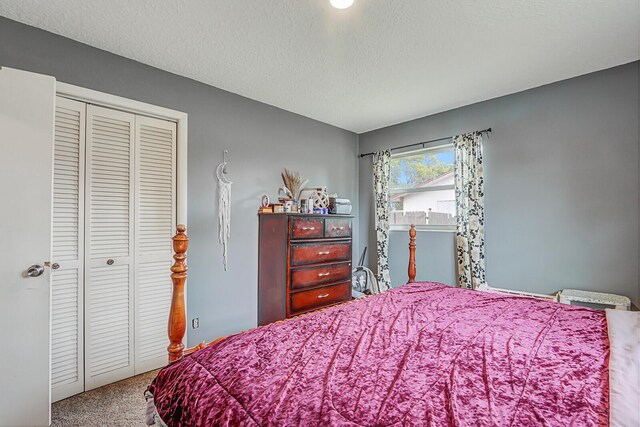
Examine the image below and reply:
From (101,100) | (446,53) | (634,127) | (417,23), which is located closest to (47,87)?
(101,100)

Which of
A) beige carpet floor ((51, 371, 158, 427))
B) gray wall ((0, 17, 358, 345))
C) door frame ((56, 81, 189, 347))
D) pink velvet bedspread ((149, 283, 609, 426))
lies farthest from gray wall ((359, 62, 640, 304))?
beige carpet floor ((51, 371, 158, 427))

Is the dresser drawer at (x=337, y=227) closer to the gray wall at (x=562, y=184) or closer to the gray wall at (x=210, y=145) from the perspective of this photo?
the gray wall at (x=210, y=145)

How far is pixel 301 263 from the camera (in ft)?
9.89

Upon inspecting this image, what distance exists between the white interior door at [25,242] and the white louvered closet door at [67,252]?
364 millimetres

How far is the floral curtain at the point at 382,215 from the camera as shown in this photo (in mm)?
4230

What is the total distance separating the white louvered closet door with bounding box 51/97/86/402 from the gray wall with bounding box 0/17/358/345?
340 mm

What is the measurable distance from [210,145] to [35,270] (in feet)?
5.60

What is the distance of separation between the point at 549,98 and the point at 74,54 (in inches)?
165

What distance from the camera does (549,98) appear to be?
3.00m

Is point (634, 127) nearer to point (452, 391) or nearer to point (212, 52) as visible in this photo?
point (452, 391)

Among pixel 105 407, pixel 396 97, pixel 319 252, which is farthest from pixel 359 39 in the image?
pixel 105 407

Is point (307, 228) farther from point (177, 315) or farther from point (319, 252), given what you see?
point (177, 315)

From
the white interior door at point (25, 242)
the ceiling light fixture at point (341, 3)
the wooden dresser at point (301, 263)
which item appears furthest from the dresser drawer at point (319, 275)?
the ceiling light fixture at point (341, 3)

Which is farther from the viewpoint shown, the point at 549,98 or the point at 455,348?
the point at 549,98
